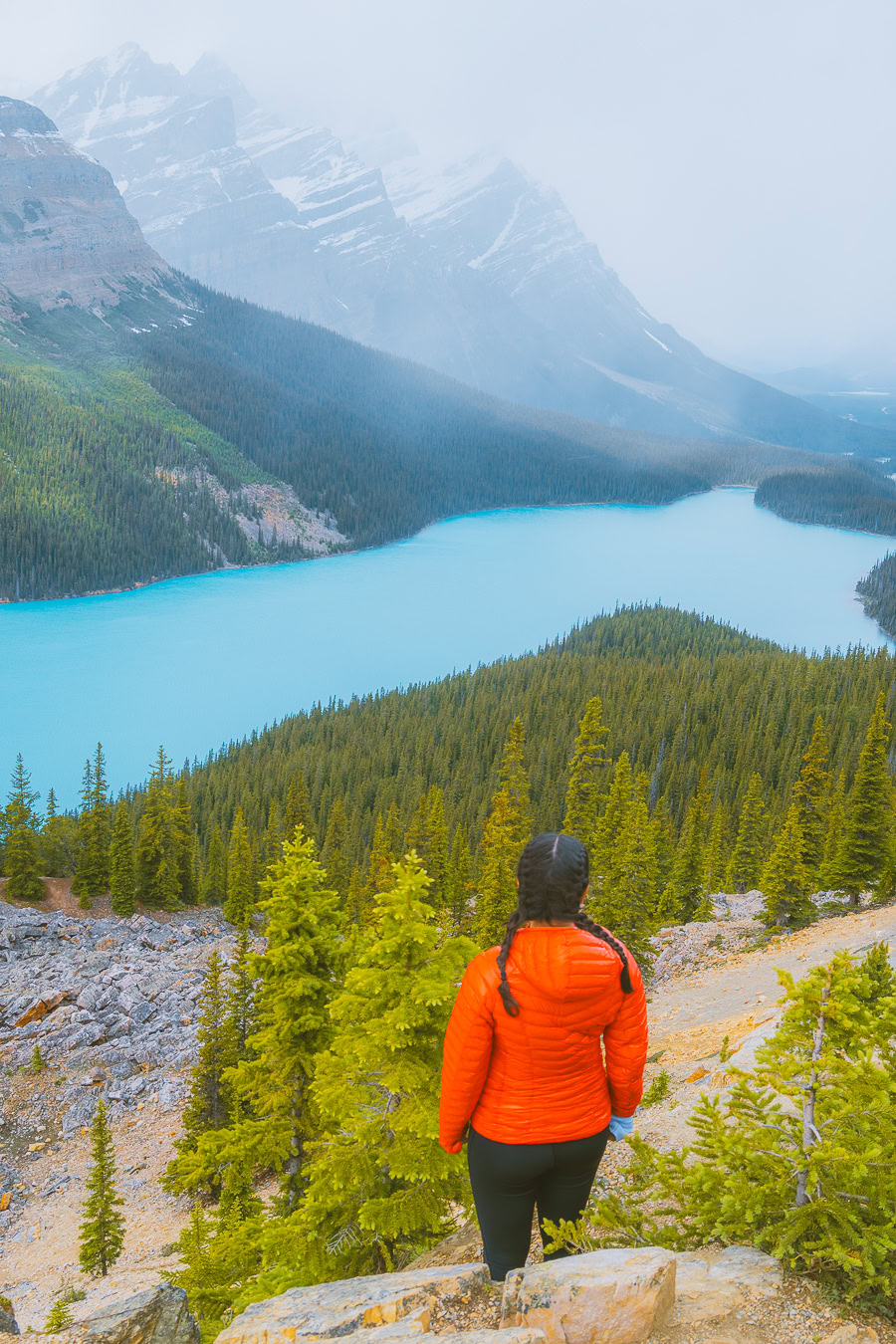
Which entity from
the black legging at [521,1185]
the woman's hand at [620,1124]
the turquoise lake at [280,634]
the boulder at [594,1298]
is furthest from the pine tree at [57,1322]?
the turquoise lake at [280,634]

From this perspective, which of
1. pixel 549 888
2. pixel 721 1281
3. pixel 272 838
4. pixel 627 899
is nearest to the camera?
pixel 549 888

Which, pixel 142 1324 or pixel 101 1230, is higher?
pixel 142 1324

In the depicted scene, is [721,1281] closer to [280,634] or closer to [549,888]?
[549,888]

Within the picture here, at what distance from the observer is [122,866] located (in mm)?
40125

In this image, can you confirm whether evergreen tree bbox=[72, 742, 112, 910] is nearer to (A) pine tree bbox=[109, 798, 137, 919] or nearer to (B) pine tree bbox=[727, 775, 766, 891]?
(A) pine tree bbox=[109, 798, 137, 919]

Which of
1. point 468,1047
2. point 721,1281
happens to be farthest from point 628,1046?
point 721,1281

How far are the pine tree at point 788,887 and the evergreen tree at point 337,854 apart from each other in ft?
80.8

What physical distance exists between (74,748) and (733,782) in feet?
210

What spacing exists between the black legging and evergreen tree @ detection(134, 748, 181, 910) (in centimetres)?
4052

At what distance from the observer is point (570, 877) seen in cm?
462

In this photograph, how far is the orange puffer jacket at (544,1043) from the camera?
461 cm

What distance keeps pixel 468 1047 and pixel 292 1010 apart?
738 cm

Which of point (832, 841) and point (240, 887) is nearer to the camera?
point (832, 841)

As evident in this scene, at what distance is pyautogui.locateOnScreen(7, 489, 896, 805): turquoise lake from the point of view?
292 ft
